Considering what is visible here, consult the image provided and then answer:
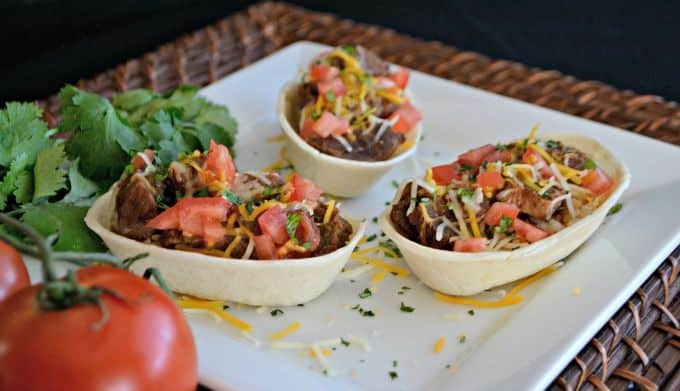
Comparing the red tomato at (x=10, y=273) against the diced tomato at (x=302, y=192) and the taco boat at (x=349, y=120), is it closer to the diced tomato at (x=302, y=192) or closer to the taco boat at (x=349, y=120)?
the diced tomato at (x=302, y=192)

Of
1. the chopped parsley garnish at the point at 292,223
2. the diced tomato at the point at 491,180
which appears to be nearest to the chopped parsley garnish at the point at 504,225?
the diced tomato at the point at 491,180

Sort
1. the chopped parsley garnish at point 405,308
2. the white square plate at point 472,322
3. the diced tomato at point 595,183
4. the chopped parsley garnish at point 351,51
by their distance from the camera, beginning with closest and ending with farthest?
the white square plate at point 472,322
the chopped parsley garnish at point 405,308
the diced tomato at point 595,183
the chopped parsley garnish at point 351,51

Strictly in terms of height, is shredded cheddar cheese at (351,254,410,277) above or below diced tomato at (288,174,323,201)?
below

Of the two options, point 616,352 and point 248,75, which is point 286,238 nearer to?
point 616,352

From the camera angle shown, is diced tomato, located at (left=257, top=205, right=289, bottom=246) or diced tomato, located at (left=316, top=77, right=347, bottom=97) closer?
diced tomato, located at (left=257, top=205, right=289, bottom=246)

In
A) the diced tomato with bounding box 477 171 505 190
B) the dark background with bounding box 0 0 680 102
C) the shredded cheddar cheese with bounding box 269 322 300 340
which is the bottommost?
the dark background with bounding box 0 0 680 102

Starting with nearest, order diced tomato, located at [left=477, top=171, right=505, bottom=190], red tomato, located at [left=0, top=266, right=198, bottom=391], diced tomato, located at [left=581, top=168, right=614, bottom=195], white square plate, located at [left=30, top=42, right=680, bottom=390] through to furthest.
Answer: red tomato, located at [left=0, top=266, right=198, bottom=391], white square plate, located at [left=30, top=42, right=680, bottom=390], diced tomato, located at [left=477, top=171, right=505, bottom=190], diced tomato, located at [left=581, top=168, right=614, bottom=195]

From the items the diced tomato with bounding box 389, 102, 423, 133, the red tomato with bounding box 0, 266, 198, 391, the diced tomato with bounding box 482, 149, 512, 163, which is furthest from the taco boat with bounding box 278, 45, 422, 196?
the red tomato with bounding box 0, 266, 198, 391

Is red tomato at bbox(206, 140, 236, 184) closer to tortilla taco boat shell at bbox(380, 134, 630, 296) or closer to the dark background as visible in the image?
tortilla taco boat shell at bbox(380, 134, 630, 296)
